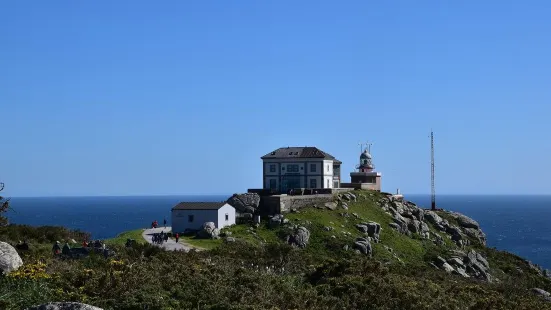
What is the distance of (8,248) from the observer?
95.5 ft

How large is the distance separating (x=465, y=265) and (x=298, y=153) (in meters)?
22.2

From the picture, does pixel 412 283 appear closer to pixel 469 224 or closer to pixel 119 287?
pixel 119 287

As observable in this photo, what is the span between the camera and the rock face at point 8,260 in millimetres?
27531

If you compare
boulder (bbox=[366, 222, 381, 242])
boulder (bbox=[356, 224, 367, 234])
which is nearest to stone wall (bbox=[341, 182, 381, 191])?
boulder (bbox=[366, 222, 381, 242])

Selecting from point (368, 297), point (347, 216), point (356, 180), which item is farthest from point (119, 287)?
point (356, 180)

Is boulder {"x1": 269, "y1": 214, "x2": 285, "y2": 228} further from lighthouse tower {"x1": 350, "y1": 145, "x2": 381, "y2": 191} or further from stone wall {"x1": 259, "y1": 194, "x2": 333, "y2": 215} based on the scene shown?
lighthouse tower {"x1": 350, "y1": 145, "x2": 381, "y2": 191}

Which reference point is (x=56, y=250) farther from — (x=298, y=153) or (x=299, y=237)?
(x=298, y=153)

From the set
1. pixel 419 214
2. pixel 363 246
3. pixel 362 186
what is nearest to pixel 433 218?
pixel 419 214

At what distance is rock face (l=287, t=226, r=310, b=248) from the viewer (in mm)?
56459

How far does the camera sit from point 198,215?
197 ft

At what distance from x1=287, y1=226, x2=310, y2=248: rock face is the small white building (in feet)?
22.0

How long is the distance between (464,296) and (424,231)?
42.3 meters

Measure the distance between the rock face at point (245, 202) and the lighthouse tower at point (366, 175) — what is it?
23.1 m

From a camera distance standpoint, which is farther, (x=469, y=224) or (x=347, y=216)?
(x=469, y=224)
